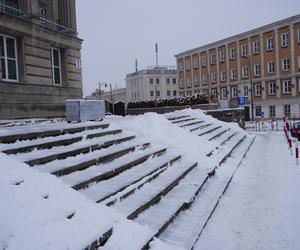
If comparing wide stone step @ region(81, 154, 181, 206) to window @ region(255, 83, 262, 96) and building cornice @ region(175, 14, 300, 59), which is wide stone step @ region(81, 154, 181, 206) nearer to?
building cornice @ region(175, 14, 300, 59)

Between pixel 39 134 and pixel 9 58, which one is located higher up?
pixel 9 58

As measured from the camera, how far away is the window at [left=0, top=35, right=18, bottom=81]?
15852 mm

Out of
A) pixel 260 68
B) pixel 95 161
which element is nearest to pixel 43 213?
pixel 95 161

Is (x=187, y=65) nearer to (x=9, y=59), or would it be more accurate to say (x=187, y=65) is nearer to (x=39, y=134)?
(x=9, y=59)

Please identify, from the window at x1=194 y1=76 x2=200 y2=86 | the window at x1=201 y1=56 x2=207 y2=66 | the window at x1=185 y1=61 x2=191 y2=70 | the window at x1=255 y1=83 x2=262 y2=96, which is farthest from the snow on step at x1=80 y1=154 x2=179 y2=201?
the window at x1=185 y1=61 x2=191 y2=70

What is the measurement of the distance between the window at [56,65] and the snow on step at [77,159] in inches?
494

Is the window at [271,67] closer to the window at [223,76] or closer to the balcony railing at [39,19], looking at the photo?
the window at [223,76]

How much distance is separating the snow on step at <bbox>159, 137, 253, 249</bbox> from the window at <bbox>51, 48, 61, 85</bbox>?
520 inches

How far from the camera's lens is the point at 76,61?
2112cm

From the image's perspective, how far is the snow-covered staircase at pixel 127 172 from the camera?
5402 millimetres

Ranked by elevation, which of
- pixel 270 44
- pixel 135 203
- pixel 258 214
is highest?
pixel 270 44

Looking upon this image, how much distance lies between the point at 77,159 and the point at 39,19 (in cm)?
1336

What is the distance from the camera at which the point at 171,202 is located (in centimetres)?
630

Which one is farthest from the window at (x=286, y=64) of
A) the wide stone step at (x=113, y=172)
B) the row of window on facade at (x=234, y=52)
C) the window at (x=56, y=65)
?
the wide stone step at (x=113, y=172)
